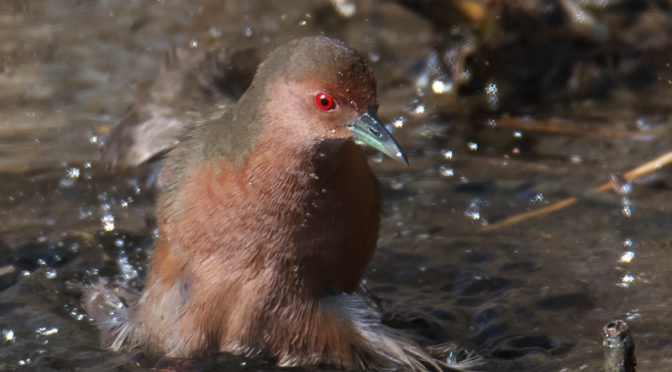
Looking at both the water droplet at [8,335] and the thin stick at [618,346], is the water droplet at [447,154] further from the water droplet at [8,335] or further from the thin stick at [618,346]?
the thin stick at [618,346]

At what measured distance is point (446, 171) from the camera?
6242mm

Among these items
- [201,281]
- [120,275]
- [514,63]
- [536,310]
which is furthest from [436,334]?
[514,63]

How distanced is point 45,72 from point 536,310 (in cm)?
428

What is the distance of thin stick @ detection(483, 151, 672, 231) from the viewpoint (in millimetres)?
5711

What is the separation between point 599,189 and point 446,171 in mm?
902

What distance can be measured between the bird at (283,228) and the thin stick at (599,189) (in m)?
1.33

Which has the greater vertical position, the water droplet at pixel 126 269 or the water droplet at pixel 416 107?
the water droplet at pixel 416 107

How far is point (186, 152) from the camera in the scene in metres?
4.59

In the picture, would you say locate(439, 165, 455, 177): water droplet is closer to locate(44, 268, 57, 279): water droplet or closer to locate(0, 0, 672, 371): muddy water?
locate(0, 0, 672, 371): muddy water

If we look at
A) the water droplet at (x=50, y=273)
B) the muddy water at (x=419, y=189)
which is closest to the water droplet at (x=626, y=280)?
the muddy water at (x=419, y=189)

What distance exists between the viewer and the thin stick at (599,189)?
5.71m

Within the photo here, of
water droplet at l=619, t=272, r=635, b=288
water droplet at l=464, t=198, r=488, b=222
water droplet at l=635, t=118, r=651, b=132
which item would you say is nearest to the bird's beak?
water droplet at l=619, t=272, r=635, b=288

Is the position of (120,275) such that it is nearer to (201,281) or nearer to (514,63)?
(201,281)

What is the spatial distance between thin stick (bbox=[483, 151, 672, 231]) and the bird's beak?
1737 millimetres
